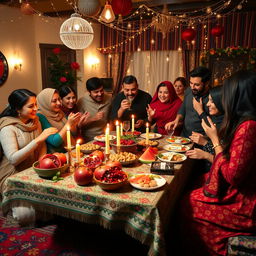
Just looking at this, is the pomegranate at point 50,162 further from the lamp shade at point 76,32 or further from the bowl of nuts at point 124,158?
the lamp shade at point 76,32

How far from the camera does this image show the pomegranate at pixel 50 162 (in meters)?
1.76

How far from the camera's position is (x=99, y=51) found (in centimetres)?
840

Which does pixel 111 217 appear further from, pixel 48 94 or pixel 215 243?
pixel 48 94

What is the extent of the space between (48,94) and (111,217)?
1.83 metres

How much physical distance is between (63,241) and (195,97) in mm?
2220

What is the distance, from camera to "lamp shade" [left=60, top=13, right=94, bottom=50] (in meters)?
2.84

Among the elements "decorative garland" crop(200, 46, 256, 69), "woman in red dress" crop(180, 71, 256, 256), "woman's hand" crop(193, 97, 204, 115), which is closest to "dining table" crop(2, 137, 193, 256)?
"woman in red dress" crop(180, 71, 256, 256)

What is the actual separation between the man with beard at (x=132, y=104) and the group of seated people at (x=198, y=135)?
0.01m

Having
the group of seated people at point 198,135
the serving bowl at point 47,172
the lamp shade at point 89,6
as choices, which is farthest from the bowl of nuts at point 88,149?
the lamp shade at point 89,6

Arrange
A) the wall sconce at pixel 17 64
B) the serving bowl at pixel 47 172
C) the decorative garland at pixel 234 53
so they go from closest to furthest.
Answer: the serving bowl at pixel 47 172, the decorative garland at pixel 234 53, the wall sconce at pixel 17 64

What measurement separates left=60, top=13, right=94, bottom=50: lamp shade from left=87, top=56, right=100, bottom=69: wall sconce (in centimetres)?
508

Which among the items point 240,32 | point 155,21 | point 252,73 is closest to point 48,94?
point 252,73

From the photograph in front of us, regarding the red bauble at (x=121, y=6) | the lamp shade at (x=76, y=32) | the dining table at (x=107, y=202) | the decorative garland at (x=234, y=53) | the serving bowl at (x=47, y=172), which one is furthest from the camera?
the decorative garland at (x=234, y=53)

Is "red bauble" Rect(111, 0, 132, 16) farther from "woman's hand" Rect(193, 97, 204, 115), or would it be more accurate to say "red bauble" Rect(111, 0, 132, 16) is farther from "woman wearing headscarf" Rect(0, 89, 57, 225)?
"woman wearing headscarf" Rect(0, 89, 57, 225)
